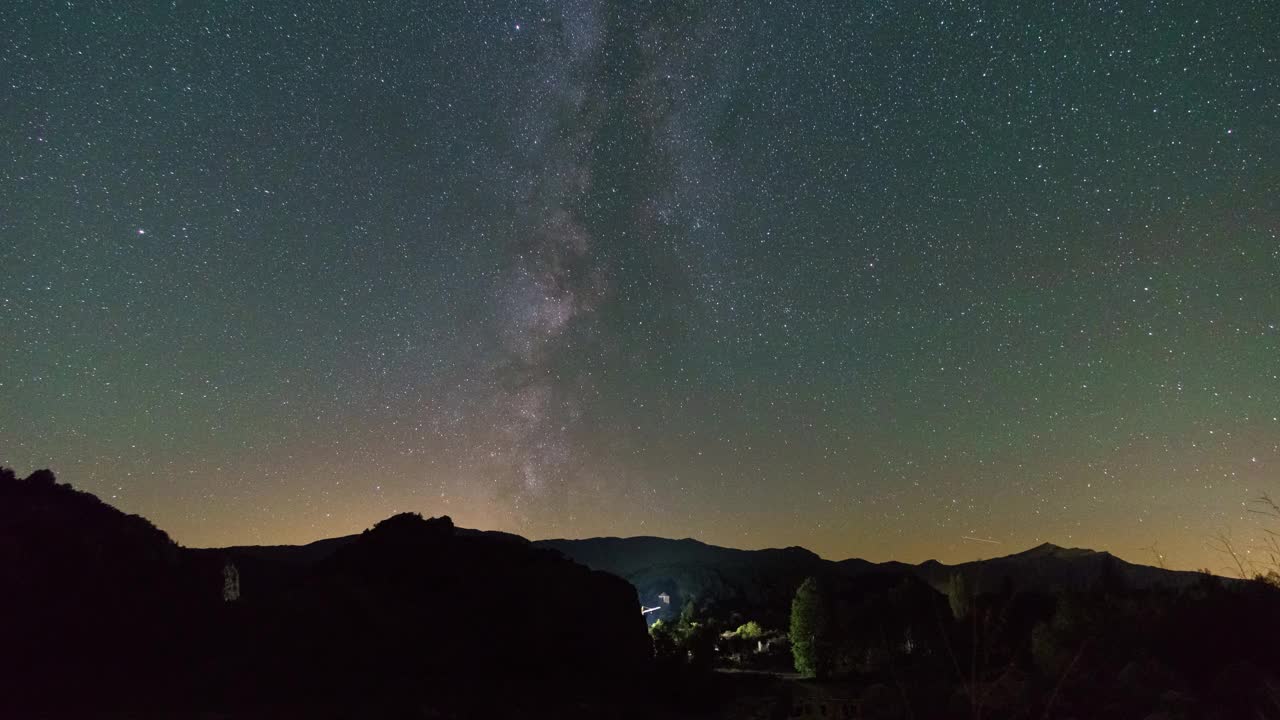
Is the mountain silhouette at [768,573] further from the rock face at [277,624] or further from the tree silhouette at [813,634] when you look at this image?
the rock face at [277,624]

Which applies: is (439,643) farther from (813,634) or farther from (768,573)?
(768,573)

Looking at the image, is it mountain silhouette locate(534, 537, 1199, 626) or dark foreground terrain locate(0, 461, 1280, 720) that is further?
mountain silhouette locate(534, 537, 1199, 626)

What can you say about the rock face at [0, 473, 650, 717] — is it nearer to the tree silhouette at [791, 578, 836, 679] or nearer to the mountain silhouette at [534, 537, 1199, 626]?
the tree silhouette at [791, 578, 836, 679]

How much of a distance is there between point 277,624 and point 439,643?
6355mm

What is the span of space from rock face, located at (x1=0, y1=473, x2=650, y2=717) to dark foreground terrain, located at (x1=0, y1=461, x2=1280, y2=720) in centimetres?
10

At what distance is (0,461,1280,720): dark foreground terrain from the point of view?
20.0 m

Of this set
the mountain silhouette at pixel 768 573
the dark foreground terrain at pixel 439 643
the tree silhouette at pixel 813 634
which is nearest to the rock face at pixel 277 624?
the dark foreground terrain at pixel 439 643

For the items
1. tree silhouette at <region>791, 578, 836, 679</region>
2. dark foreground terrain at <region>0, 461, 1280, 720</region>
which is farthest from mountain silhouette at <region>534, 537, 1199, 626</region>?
dark foreground terrain at <region>0, 461, 1280, 720</region>

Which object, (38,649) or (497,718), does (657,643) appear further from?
(38,649)

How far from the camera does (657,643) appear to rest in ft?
178

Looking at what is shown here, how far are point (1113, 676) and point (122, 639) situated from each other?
3085cm

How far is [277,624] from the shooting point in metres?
29.1

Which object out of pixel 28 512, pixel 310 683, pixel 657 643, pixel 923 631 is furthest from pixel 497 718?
pixel 923 631

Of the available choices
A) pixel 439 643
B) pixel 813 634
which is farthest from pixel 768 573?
pixel 439 643
